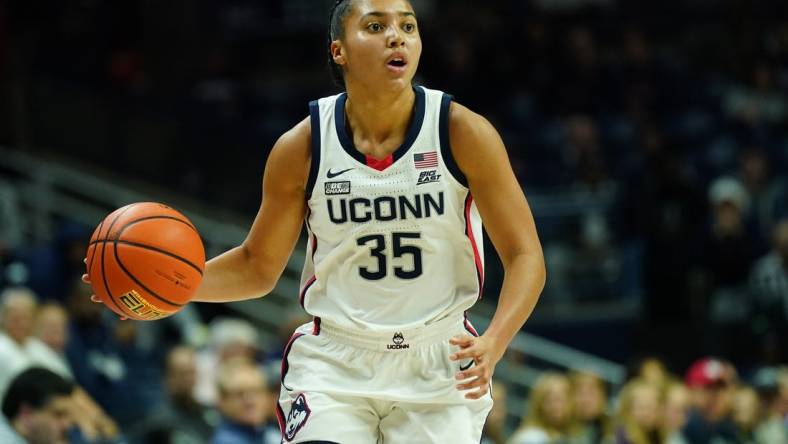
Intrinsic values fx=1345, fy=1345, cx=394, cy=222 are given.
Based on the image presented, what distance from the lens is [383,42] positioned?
16.0ft

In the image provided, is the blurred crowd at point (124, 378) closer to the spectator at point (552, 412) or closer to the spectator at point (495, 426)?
the spectator at point (495, 426)

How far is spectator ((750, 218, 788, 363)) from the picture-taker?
42.0ft

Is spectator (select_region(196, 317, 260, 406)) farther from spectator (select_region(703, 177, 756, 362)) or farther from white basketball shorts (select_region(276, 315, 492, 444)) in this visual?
spectator (select_region(703, 177, 756, 362))

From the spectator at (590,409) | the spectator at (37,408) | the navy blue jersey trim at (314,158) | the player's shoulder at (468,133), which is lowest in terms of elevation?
the spectator at (590,409)

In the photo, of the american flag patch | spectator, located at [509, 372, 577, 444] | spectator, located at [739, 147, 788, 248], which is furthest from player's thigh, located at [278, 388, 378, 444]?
spectator, located at [739, 147, 788, 248]

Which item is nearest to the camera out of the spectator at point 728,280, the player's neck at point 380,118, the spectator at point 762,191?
the player's neck at point 380,118

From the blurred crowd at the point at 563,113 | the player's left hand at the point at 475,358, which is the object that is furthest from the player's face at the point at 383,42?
the blurred crowd at the point at 563,113

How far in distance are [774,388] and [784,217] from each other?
3.38 metres

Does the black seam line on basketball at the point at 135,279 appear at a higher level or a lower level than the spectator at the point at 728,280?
higher

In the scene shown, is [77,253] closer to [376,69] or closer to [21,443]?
[21,443]

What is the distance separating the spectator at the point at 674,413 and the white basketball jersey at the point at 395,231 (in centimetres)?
564

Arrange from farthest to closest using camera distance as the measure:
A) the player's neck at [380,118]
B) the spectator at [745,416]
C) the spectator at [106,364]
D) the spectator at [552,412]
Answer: the spectator at [745,416] → the spectator at [106,364] → the spectator at [552,412] → the player's neck at [380,118]

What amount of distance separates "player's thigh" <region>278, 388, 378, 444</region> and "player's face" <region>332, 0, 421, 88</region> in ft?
3.84

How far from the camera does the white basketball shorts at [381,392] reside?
4.73 metres
